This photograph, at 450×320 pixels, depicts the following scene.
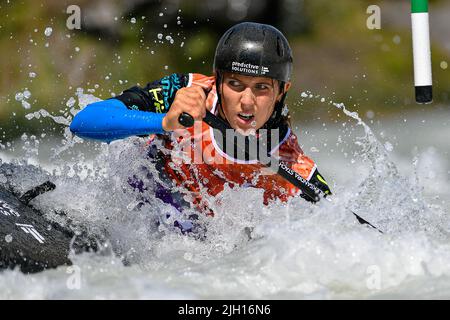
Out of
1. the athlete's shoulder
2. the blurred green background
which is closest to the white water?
the athlete's shoulder

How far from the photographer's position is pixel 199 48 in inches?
394

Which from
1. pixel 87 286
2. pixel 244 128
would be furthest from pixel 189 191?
pixel 87 286

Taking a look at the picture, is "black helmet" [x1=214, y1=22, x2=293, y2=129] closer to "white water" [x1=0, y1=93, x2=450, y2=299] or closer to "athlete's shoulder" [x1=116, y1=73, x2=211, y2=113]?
"athlete's shoulder" [x1=116, y1=73, x2=211, y2=113]

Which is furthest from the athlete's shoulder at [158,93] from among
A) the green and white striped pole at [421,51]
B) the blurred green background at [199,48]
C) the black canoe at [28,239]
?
the blurred green background at [199,48]

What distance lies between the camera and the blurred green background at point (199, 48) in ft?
30.7

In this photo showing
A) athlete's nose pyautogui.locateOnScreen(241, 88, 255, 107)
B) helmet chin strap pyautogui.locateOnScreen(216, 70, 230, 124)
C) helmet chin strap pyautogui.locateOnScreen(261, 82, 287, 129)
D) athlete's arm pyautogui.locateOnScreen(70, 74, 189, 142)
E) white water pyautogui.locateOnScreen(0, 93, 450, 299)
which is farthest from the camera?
helmet chin strap pyautogui.locateOnScreen(261, 82, 287, 129)

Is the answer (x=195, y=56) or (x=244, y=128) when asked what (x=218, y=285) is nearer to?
(x=244, y=128)

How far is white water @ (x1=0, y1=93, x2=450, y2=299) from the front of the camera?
2.51 m

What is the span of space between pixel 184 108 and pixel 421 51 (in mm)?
1128

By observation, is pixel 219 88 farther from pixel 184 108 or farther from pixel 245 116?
pixel 184 108

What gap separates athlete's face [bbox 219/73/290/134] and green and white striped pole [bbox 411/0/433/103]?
2.07 ft

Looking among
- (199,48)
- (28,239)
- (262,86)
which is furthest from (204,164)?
(199,48)

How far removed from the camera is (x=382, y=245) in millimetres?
2809

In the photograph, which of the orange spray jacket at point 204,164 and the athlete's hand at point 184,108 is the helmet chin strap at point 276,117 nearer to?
the orange spray jacket at point 204,164
